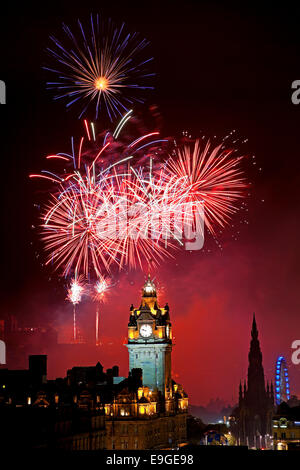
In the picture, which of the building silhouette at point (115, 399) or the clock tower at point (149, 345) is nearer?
the building silhouette at point (115, 399)

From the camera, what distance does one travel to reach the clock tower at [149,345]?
16438 centimetres

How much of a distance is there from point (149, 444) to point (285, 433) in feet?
99.2

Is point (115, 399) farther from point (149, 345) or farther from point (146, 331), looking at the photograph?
point (146, 331)

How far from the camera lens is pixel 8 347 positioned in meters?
184

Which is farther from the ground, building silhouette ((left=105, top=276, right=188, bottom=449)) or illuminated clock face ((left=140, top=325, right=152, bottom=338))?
illuminated clock face ((left=140, top=325, right=152, bottom=338))

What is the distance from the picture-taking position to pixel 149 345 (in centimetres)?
16412

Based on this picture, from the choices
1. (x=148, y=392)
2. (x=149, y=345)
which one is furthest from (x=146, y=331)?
(x=148, y=392)

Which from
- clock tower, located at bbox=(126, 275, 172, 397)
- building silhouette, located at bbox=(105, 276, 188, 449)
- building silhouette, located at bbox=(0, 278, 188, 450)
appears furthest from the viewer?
clock tower, located at bbox=(126, 275, 172, 397)

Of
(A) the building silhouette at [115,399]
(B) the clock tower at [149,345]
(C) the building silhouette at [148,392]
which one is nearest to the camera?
(A) the building silhouette at [115,399]

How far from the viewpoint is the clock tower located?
16438 cm

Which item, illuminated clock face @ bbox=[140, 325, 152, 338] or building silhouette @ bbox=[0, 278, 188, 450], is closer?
building silhouette @ bbox=[0, 278, 188, 450]

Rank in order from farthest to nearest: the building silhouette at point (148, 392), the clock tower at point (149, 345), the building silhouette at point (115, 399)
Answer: the clock tower at point (149, 345)
the building silhouette at point (148, 392)
the building silhouette at point (115, 399)

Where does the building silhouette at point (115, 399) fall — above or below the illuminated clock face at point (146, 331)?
below
